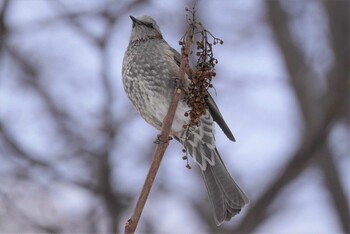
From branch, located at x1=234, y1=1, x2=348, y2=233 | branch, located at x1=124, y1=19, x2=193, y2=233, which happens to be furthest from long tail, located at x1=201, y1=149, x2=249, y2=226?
branch, located at x1=234, y1=1, x2=348, y2=233

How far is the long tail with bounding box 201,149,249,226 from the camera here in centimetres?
478

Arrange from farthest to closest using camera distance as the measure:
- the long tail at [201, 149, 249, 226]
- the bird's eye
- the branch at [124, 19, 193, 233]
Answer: the bird's eye → the long tail at [201, 149, 249, 226] → the branch at [124, 19, 193, 233]

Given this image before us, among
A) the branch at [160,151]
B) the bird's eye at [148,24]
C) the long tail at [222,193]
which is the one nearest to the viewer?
the branch at [160,151]

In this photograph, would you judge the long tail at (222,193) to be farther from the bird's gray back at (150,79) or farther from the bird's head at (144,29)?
the bird's head at (144,29)

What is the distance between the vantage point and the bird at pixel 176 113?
191 inches

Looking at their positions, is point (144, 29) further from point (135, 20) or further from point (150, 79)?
point (150, 79)

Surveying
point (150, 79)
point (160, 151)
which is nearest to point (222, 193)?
point (150, 79)

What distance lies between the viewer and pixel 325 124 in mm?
6758

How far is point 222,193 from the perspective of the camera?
4918 mm

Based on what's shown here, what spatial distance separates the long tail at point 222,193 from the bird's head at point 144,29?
38.9 inches

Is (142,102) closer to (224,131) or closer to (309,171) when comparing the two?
(224,131)

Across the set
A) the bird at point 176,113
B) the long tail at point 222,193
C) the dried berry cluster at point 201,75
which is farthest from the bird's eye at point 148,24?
the dried berry cluster at point 201,75

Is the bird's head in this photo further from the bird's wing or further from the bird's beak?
the bird's wing

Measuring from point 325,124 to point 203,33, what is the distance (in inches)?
133
